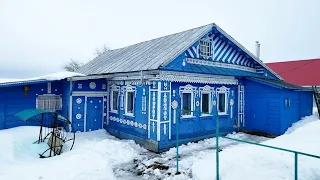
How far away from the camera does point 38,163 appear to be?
25.1ft

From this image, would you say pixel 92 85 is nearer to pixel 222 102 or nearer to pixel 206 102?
pixel 206 102

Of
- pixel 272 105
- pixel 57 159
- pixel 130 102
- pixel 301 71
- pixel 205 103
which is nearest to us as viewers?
pixel 57 159

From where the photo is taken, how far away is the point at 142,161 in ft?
28.6

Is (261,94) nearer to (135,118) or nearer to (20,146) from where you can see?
(135,118)

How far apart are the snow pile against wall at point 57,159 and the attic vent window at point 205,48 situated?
5.81m

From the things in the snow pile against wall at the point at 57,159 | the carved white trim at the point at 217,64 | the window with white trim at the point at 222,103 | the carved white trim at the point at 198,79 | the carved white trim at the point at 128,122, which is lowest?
the snow pile against wall at the point at 57,159

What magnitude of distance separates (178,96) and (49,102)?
742cm

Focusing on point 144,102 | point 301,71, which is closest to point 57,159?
point 144,102

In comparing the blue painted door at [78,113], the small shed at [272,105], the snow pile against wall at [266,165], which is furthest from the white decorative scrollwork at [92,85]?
the small shed at [272,105]

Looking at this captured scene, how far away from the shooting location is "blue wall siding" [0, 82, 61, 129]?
11164 mm

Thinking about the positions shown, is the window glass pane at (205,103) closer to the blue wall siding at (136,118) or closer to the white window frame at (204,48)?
the white window frame at (204,48)

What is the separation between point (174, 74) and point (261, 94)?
594 cm

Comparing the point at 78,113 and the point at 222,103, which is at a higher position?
the point at 222,103

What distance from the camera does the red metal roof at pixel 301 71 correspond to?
24.0 meters
